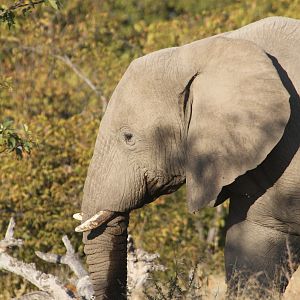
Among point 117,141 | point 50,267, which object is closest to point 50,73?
point 50,267

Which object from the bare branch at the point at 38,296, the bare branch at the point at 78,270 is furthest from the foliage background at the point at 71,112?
the bare branch at the point at 38,296

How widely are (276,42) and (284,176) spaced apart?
2.50 ft

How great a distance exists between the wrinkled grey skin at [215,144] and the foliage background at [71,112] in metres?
2.57

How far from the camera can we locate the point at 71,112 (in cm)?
1220

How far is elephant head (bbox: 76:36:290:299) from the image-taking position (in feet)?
20.5

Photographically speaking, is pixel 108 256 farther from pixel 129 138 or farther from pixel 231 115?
pixel 231 115

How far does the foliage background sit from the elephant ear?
10.1ft

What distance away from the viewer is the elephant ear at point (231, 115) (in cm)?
620

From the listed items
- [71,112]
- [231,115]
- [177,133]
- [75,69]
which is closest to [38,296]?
[177,133]

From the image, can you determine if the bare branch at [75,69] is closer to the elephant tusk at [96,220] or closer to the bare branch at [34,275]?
the bare branch at [34,275]

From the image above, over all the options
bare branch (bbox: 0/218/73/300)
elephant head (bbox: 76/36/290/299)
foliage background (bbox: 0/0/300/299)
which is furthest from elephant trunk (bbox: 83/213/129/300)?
foliage background (bbox: 0/0/300/299)

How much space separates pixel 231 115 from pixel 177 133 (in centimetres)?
43

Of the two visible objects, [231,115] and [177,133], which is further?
[177,133]

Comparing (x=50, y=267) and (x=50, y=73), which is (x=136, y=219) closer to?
(x=50, y=267)
